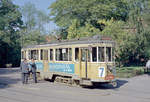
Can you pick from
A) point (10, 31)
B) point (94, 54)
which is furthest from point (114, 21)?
point (10, 31)

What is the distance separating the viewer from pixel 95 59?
15.3m

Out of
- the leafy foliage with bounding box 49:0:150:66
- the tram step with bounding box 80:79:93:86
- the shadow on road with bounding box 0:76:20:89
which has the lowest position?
the shadow on road with bounding box 0:76:20:89

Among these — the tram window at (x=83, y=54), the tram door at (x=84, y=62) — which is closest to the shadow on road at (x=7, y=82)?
the tram door at (x=84, y=62)

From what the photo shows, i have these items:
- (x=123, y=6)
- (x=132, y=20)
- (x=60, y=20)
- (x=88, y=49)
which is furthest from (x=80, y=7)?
(x=88, y=49)

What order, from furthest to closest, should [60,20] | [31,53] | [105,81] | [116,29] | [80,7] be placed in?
[60,20] → [80,7] → [116,29] → [31,53] → [105,81]

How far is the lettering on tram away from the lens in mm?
15164

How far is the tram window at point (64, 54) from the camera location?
16.9 metres

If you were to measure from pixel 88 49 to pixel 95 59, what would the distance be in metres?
0.79

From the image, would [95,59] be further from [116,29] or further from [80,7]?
[80,7]

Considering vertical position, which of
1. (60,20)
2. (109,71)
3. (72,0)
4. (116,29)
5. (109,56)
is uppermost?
(72,0)

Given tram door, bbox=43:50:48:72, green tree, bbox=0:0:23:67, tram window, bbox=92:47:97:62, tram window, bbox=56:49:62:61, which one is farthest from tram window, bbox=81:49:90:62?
green tree, bbox=0:0:23:67

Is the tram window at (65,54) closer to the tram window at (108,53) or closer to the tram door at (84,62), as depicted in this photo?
the tram door at (84,62)

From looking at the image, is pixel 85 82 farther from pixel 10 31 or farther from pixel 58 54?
pixel 10 31

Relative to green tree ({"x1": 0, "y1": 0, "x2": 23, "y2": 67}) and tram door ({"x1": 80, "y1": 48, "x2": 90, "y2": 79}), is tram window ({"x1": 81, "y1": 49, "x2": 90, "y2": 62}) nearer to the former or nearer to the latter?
tram door ({"x1": 80, "y1": 48, "x2": 90, "y2": 79})
